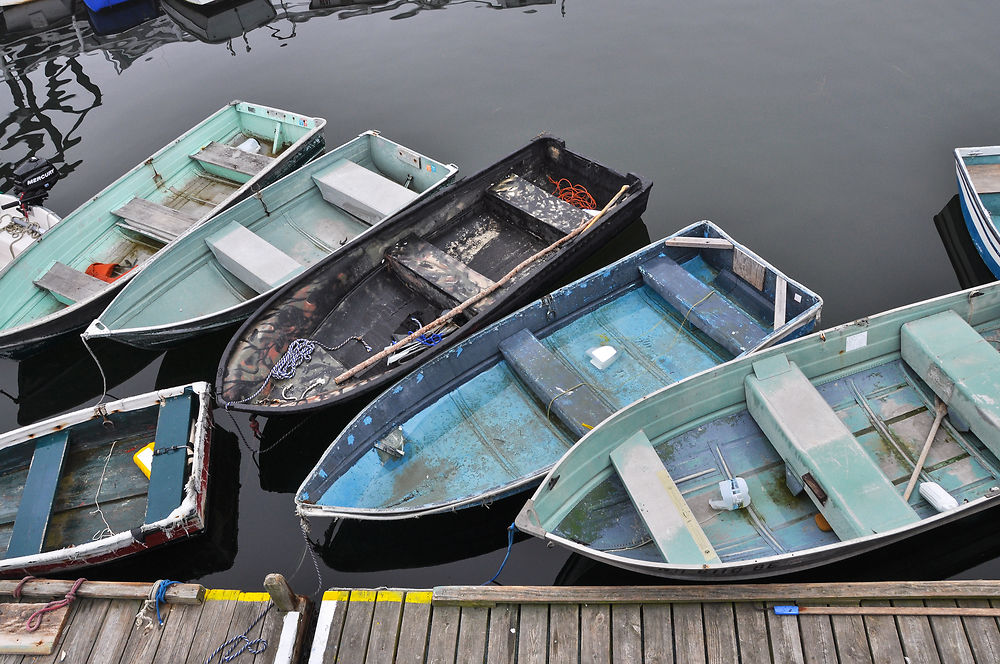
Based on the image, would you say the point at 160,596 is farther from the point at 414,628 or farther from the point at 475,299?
the point at 475,299

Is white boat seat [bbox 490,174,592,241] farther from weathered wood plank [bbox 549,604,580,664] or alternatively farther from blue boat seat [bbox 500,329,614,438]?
weathered wood plank [bbox 549,604,580,664]

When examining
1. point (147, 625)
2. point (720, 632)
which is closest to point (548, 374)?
point (720, 632)

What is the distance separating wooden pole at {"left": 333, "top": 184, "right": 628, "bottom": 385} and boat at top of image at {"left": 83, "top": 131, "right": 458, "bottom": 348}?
6.81 feet

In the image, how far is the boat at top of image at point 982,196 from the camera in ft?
36.0

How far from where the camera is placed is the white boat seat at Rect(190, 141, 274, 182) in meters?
13.4

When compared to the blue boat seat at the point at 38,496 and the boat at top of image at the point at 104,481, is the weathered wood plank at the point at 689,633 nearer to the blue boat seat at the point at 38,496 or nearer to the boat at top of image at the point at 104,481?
the boat at top of image at the point at 104,481

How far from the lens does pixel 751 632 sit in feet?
23.1

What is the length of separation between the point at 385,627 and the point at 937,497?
648cm

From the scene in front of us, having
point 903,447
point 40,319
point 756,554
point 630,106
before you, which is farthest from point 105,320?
point 630,106

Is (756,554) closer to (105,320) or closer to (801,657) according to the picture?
(801,657)

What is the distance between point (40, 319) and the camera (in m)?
10.3

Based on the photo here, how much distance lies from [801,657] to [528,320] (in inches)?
210

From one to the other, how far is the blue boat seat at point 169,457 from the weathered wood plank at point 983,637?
932 cm

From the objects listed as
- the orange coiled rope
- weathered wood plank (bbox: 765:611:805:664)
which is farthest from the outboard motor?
weathered wood plank (bbox: 765:611:805:664)
